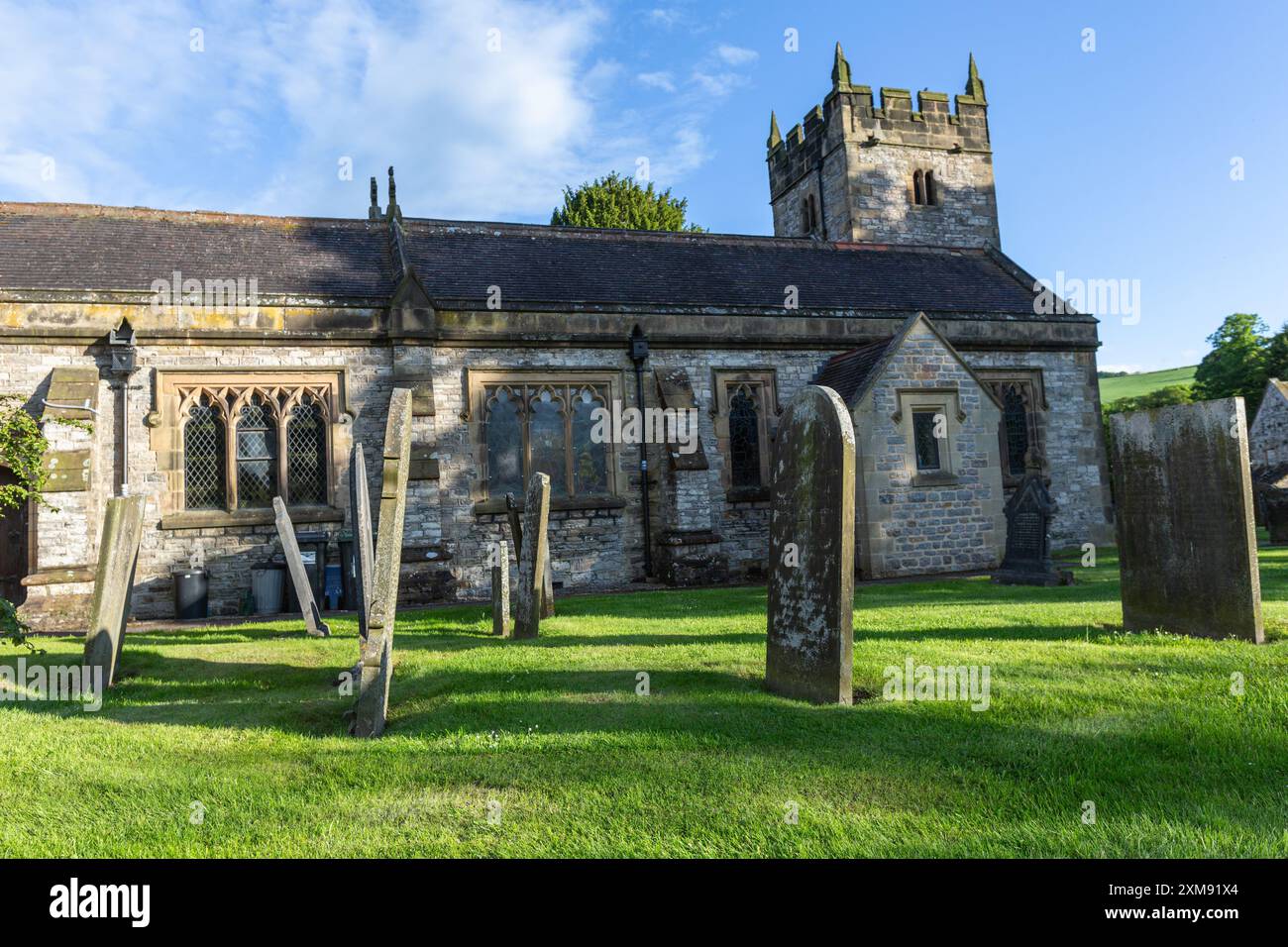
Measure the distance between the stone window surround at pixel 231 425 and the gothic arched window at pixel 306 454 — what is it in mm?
198

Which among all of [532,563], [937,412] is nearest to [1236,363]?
[937,412]

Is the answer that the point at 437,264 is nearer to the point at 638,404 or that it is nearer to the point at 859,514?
the point at 638,404

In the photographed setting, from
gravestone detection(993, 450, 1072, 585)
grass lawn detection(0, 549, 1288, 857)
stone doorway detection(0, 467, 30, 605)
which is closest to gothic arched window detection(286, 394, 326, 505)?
stone doorway detection(0, 467, 30, 605)

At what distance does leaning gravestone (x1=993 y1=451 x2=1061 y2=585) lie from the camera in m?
11.8

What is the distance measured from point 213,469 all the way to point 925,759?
13754 millimetres

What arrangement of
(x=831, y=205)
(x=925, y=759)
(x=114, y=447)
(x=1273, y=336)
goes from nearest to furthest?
1. (x=925, y=759)
2. (x=114, y=447)
3. (x=831, y=205)
4. (x=1273, y=336)

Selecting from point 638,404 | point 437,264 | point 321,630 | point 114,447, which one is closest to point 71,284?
point 114,447

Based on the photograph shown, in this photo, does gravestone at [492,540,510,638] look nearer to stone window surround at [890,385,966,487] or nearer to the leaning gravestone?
the leaning gravestone

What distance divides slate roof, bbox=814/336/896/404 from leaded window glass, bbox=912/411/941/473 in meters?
1.40

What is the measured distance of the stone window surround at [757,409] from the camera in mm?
16547

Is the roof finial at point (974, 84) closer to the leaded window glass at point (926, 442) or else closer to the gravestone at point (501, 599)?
the leaded window glass at point (926, 442)

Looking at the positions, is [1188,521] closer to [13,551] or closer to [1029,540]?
[1029,540]

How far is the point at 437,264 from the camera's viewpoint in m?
17.0
